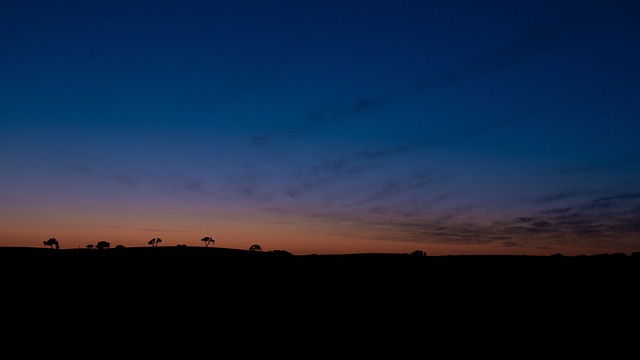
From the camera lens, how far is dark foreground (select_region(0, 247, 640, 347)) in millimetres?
12953

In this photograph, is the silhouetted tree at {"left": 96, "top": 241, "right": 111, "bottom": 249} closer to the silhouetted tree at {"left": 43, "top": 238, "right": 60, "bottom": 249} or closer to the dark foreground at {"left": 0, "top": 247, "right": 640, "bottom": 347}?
the silhouetted tree at {"left": 43, "top": 238, "right": 60, "bottom": 249}

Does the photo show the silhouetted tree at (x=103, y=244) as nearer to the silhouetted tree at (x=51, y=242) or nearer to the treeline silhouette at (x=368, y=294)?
the silhouetted tree at (x=51, y=242)

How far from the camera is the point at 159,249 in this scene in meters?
41.2

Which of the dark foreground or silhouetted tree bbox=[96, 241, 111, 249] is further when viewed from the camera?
silhouetted tree bbox=[96, 241, 111, 249]

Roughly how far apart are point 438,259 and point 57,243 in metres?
39.2

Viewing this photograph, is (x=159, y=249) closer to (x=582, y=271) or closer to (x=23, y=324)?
(x=23, y=324)

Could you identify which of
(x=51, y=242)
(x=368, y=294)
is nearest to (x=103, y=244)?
(x=51, y=242)

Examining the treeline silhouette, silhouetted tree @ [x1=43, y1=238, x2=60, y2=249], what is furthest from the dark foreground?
silhouetted tree @ [x1=43, y1=238, x2=60, y2=249]

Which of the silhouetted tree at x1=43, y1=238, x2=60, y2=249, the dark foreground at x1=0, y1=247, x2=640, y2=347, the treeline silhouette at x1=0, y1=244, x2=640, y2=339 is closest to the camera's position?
the dark foreground at x1=0, y1=247, x2=640, y2=347

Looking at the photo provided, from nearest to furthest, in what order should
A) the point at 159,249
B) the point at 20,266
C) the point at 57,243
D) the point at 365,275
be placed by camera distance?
the point at 20,266 < the point at 365,275 < the point at 159,249 < the point at 57,243

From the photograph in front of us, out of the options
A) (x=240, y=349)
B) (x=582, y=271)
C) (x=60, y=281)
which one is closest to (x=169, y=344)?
(x=240, y=349)

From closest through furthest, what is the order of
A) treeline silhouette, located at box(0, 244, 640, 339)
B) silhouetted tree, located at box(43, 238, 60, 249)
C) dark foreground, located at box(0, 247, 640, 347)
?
dark foreground, located at box(0, 247, 640, 347)
treeline silhouette, located at box(0, 244, 640, 339)
silhouetted tree, located at box(43, 238, 60, 249)

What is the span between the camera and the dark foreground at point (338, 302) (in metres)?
13.0

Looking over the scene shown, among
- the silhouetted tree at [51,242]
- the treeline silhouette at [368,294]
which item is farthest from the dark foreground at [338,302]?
the silhouetted tree at [51,242]
